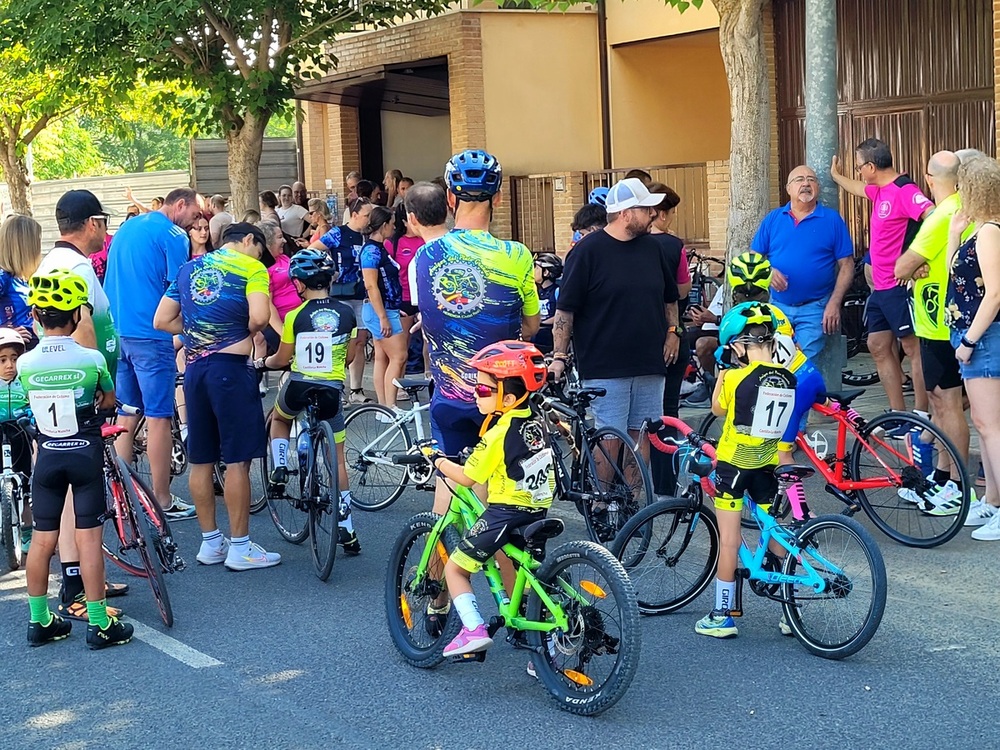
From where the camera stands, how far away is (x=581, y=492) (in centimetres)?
741

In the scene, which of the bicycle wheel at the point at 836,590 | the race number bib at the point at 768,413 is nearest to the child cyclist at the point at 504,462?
the race number bib at the point at 768,413

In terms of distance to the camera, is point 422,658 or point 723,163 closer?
point 422,658

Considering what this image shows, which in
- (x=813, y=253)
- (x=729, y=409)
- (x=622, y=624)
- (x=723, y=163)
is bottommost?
(x=622, y=624)

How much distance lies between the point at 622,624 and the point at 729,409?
1.41 meters

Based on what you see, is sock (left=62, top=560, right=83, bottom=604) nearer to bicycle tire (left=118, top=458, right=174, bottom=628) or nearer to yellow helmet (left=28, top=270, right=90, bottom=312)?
bicycle tire (left=118, top=458, right=174, bottom=628)

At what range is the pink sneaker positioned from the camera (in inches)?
213

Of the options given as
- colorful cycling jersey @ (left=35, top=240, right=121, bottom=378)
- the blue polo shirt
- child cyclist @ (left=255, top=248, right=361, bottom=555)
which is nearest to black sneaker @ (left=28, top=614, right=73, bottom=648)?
colorful cycling jersey @ (left=35, top=240, right=121, bottom=378)

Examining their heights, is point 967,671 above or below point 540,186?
below

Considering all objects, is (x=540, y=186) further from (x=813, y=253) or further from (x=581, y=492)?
(x=581, y=492)

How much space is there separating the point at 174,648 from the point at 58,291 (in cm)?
172

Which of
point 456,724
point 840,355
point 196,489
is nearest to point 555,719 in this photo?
point 456,724

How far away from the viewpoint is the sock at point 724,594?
19.6ft

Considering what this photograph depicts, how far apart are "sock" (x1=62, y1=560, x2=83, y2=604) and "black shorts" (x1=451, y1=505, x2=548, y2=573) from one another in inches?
91.1

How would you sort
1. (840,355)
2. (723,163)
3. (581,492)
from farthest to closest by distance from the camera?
(723,163) < (840,355) < (581,492)
